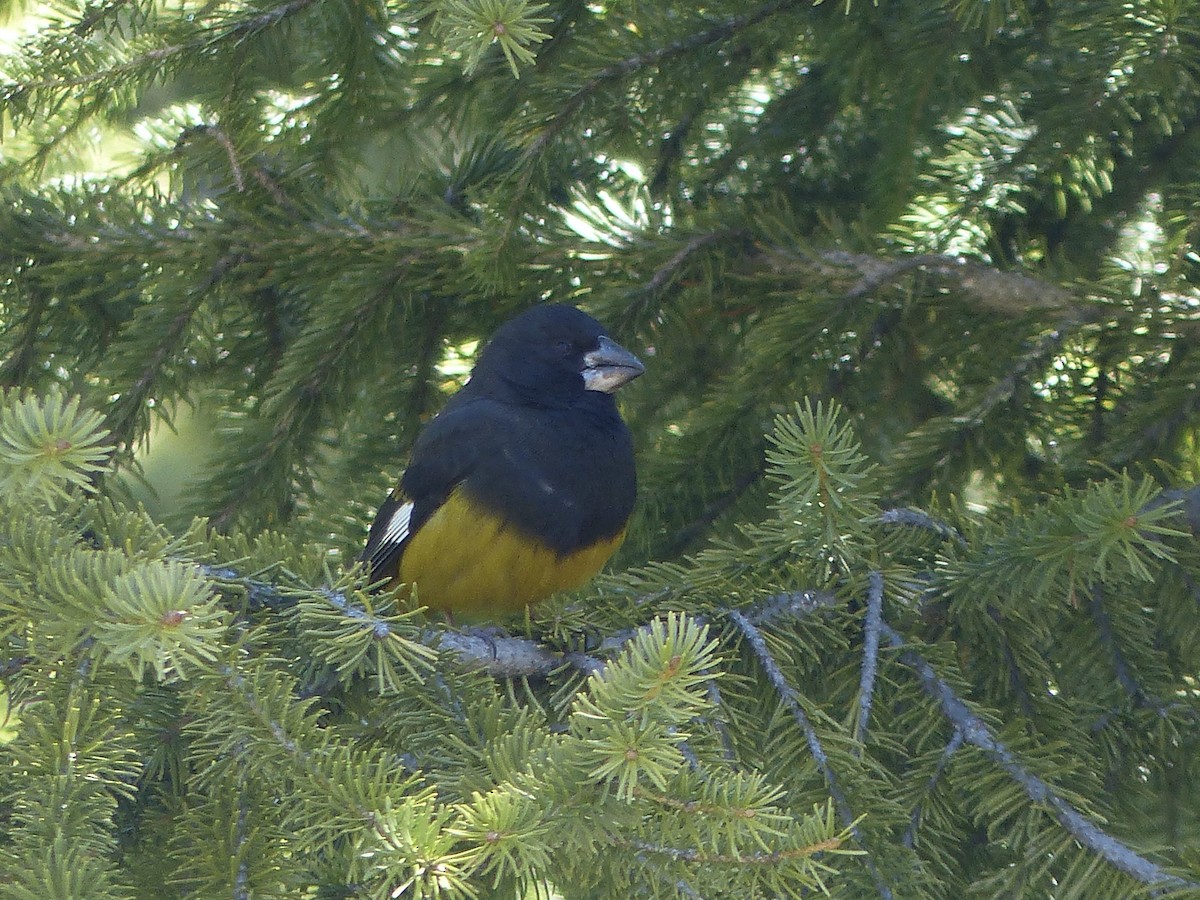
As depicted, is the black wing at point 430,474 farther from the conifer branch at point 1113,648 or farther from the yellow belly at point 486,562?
the conifer branch at point 1113,648

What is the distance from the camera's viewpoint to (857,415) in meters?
3.96

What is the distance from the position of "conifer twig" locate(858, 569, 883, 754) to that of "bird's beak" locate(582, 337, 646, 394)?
4.95 feet

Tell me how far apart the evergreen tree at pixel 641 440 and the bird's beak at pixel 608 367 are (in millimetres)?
109

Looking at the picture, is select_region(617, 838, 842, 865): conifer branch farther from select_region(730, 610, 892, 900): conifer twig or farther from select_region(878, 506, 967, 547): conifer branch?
select_region(878, 506, 967, 547): conifer branch

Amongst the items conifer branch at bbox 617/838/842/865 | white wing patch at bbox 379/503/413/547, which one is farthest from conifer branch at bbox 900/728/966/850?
white wing patch at bbox 379/503/413/547

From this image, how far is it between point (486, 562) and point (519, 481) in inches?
9.9

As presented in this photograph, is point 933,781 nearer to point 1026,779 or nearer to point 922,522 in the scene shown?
point 1026,779

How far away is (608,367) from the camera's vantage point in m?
4.03

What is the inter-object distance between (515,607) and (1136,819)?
174cm

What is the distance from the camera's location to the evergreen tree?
1.82 metres

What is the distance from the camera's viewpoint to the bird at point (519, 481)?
3715 mm

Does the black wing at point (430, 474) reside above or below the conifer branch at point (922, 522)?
below

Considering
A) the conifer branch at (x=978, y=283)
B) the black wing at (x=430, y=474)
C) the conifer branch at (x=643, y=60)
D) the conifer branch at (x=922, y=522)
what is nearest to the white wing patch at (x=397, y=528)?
the black wing at (x=430, y=474)

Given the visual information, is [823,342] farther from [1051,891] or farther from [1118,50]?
[1051,891]
